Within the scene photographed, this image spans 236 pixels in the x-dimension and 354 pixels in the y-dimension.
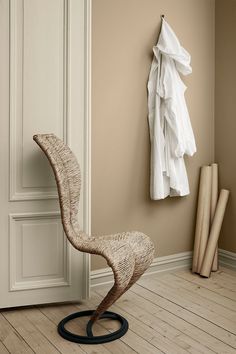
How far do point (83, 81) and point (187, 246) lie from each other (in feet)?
5.53

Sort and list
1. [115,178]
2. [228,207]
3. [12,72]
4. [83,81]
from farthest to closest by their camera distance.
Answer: [228,207]
[115,178]
[83,81]
[12,72]

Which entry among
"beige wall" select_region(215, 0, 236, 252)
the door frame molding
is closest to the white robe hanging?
"beige wall" select_region(215, 0, 236, 252)

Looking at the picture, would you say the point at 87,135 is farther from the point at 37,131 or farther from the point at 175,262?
the point at 175,262

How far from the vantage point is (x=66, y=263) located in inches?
119

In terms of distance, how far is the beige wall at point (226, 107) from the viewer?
3809 mm

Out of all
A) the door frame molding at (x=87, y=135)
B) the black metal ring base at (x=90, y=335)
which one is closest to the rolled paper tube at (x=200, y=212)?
the door frame molding at (x=87, y=135)

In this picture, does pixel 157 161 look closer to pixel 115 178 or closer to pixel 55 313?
pixel 115 178

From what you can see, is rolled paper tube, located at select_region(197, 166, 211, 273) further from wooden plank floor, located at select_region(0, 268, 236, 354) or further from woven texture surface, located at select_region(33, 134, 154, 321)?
woven texture surface, located at select_region(33, 134, 154, 321)

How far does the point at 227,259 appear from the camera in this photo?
391 cm

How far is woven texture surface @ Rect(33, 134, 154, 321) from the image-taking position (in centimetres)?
246

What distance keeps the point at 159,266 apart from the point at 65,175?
1.37 m

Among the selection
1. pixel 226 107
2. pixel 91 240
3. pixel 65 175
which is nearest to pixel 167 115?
pixel 226 107

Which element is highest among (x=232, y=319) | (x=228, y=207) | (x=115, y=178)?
(x=115, y=178)

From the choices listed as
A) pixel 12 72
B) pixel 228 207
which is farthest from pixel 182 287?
pixel 12 72
